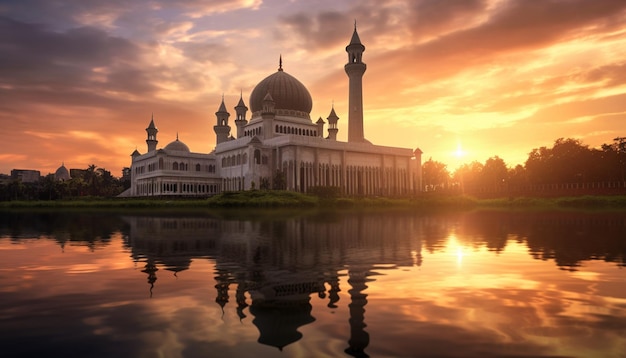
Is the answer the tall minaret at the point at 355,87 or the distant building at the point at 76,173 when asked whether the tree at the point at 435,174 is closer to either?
the tall minaret at the point at 355,87

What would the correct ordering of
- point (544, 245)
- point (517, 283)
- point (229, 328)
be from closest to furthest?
point (229, 328) < point (517, 283) < point (544, 245)

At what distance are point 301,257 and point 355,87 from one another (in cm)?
6971

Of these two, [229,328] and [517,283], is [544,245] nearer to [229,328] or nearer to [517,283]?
[517,283]

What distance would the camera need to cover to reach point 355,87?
79938 mm

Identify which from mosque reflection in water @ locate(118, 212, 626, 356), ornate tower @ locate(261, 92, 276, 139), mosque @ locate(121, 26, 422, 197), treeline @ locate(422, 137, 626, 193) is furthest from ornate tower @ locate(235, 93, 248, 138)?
mosque reflection in water @ locate(118, 212, 626, 356)

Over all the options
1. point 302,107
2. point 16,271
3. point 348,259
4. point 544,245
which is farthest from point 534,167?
point 16,271

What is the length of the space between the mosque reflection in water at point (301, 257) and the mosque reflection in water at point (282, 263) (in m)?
0.02

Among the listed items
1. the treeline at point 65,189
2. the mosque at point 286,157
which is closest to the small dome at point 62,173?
the treeline at point 65,189

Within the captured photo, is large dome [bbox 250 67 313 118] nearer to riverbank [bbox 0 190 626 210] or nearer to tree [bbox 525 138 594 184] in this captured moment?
riverbank [bbox 0 190 626 210]

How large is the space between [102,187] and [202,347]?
4093 inches

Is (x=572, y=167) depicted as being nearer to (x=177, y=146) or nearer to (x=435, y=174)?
(x=435, y=174)

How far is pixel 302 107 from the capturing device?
85.6m

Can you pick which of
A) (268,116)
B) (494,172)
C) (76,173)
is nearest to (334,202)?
(268,116)

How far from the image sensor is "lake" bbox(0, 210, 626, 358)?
18.9ft
